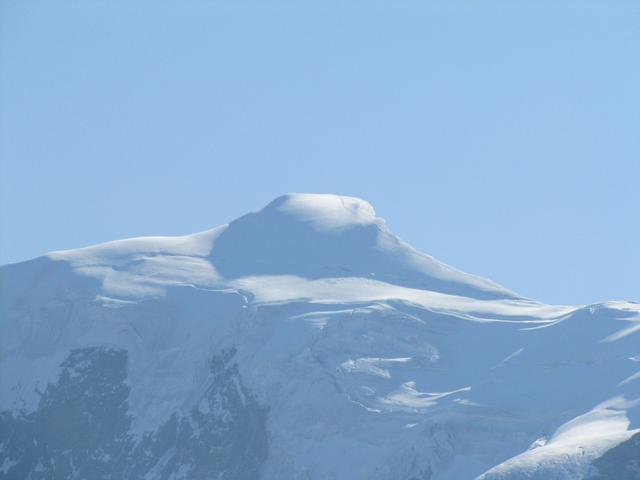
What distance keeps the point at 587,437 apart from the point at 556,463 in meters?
8.09

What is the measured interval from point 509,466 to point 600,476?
883 centimetres

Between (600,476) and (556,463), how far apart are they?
14.1ft

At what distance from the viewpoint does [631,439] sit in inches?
7623

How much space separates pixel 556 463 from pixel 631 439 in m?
7.34

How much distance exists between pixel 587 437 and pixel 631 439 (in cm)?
673

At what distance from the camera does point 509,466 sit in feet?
639

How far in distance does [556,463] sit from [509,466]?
466cm

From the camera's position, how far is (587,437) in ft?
655

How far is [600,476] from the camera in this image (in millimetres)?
190625

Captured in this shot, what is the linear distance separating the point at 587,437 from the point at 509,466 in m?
9.35

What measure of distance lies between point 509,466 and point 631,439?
11362 mm

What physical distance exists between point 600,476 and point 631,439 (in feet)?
17.5
